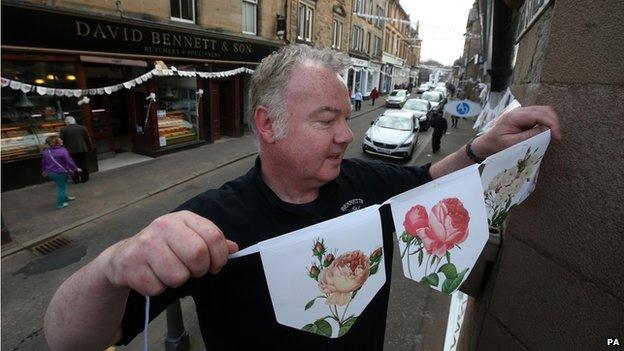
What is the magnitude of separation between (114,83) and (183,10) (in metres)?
3.40

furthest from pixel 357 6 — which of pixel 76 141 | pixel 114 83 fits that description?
pixel 76 141

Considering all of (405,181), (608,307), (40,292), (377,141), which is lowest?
(40,292)

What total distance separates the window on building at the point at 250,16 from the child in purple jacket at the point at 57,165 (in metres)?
9.56

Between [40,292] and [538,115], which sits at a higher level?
[538,115]

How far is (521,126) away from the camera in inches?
56.4

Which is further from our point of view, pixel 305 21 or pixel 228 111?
pixel 305 21

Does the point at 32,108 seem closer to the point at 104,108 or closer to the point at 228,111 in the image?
the point at 104,108

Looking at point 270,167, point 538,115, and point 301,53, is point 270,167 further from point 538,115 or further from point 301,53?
point 538,115

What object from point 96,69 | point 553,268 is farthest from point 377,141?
point 553,268

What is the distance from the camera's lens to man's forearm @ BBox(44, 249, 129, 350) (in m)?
1.08

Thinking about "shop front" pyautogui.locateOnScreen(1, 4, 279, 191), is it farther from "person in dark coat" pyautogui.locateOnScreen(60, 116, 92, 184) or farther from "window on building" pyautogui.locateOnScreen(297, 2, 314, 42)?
"window on building" pyautogui.locateOnScreen(297, 2, 314, 42)

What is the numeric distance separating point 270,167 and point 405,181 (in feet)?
2.77

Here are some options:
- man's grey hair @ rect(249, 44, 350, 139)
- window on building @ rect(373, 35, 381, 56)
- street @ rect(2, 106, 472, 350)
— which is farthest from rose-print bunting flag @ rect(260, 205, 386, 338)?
window on building @ rect(373, 35, 381, 56)

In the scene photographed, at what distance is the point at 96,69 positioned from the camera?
35.8 ft
